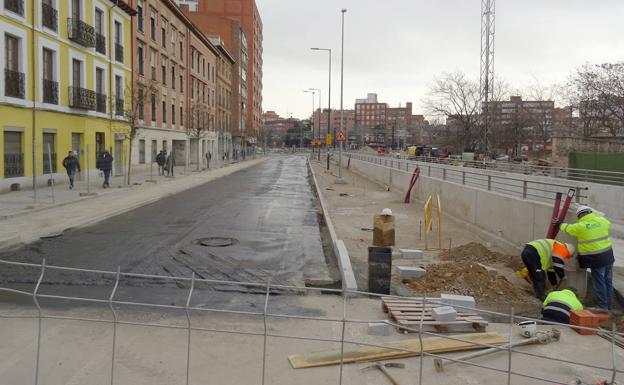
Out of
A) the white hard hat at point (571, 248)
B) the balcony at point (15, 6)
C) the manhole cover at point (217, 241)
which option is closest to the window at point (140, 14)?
the balcony at point (15, 6)

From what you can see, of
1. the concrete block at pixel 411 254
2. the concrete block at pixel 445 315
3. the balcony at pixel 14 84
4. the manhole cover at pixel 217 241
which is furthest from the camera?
the balcony at pixel 14 84

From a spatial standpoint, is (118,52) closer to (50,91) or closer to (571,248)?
(50,91)

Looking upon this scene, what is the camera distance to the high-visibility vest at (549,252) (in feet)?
28.9

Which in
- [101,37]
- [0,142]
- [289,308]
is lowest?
[289,308]

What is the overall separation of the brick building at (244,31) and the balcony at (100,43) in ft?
198

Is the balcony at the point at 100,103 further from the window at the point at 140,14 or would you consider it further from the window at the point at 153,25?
the window at the point at 153,25

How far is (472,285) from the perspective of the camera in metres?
8.82

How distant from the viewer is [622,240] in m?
13.4

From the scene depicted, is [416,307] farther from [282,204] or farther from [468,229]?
[282,204]

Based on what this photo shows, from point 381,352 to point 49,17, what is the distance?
2618 cm

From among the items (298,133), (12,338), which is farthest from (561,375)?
(298,133)

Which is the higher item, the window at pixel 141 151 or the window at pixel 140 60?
the window at pixel 140 60

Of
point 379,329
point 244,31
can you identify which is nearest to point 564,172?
point 379,329

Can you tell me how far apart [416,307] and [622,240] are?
28.7 ft
